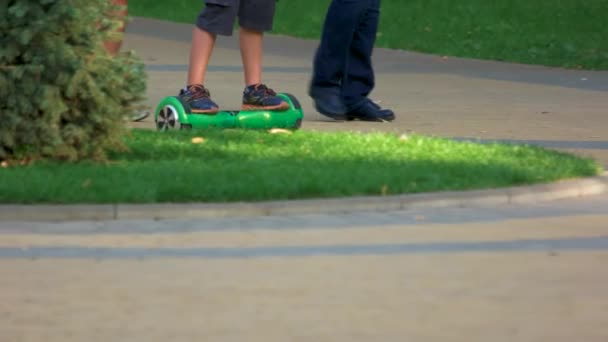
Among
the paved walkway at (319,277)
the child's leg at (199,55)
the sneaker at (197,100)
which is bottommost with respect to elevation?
the sneaker at (197,100)

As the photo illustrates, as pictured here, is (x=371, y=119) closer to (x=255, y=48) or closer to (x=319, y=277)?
(x=255, y=48)

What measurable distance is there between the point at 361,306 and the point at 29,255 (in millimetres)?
1612

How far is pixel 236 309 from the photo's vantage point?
19.5 ft

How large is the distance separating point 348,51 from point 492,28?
28.6 feet

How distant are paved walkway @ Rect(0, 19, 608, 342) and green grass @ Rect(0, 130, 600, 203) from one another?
0.84ft

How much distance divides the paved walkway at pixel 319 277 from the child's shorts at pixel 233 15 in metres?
3.05

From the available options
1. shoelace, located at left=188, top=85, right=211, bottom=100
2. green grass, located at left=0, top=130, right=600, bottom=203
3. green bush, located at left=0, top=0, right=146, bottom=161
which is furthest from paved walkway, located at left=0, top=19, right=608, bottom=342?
shoelace, located at left=188, top=85, right=211, bottom=100

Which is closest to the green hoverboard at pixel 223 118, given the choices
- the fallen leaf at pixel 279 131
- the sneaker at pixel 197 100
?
the sneaker at pixel 197 100

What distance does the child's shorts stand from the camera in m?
10.5

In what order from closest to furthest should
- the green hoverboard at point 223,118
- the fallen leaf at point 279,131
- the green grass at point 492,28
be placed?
the fallen leaf at point 279,131, the green hoverboard at point 223,118, the green grass at point 492,28

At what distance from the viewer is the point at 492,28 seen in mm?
20109

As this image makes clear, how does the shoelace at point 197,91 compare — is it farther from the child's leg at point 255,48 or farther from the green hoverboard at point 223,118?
the child's leg at point 255,48

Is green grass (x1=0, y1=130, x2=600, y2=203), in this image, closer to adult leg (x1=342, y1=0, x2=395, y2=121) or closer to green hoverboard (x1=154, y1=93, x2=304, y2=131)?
green hoverboard (x1=154, y1=93, x2=304, y2=131)

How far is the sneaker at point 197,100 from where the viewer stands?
10.4 meters
